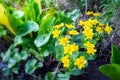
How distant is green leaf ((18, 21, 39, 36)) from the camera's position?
248 cm

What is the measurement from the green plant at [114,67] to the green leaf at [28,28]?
0.69m

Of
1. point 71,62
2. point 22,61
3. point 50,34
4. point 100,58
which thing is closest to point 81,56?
point 71,62

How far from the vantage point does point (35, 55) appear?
251 cm

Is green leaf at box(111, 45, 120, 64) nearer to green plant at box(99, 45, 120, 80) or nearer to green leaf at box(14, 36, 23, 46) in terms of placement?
green plant at box(99, 45, 120, 80)

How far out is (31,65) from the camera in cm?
245

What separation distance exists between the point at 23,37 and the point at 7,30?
26 cm

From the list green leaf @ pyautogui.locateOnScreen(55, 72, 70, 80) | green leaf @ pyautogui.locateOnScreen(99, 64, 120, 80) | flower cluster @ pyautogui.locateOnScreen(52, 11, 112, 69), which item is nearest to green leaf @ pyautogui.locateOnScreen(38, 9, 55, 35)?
flower cluster @ pyautogui.locateOnScreen(52, 11, 112, 69)

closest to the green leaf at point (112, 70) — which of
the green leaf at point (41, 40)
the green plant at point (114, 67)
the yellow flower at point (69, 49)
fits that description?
the green plant at point (114, 67)

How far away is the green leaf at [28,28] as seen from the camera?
8.12 feet

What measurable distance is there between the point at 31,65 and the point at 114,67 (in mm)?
732

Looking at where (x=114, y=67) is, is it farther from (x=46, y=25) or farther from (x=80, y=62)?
(x=46, y=25)

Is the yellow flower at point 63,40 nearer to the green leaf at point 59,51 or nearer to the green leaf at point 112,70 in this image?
the green leaf at point 59,51

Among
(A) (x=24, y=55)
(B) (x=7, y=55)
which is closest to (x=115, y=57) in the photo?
(A) (x=24, y=55)

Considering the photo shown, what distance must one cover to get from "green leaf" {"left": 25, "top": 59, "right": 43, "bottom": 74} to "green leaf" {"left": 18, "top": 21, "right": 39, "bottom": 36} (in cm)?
24
